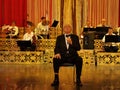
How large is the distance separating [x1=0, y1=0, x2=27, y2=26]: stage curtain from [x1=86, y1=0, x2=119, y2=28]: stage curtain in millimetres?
2979

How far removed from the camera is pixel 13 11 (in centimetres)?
1730

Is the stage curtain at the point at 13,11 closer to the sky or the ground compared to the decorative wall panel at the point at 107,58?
closer to the sky

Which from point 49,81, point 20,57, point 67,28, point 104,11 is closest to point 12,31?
point 20,57

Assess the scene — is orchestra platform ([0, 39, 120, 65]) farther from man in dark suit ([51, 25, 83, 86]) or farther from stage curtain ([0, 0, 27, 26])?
man in dark suit ([51, 25, 83, 86])

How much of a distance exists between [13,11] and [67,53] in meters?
9.81

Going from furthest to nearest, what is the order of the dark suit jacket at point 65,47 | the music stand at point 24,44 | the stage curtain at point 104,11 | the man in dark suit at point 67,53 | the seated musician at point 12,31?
the stage curtain at point 104,11, the seated musician at point 12,31, the music stand at point 24,44, the dark suit jacket at point 65,47, the man in dark suit at point 67,53

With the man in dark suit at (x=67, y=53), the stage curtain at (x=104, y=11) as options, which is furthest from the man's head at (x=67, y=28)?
the stage curtain at (x=104, y=11)

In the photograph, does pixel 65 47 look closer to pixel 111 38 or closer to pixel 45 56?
pixel 111 38

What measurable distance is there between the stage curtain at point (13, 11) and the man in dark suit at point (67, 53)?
9.39 m

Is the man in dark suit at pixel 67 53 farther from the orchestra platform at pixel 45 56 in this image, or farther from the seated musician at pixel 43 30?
the seated musician at pixel 43 30

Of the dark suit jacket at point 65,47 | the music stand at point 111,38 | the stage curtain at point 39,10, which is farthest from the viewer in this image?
the stage curtain at point 39,10

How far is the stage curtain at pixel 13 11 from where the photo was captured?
1720 cm

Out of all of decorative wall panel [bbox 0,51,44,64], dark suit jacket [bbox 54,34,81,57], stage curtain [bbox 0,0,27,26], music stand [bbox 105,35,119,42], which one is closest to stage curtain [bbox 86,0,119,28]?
stage curtain [bbox 0,0,27,26]

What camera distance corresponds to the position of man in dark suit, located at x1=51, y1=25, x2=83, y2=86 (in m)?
7.84
